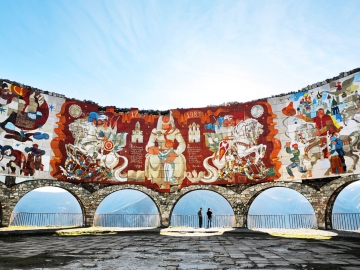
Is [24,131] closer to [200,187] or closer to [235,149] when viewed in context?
[200,187]

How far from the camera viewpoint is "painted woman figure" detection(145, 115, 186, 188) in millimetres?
20141

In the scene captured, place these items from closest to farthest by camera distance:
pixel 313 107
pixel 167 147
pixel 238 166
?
pixel 313 107 < pixel 238 166 < pixel 167 147

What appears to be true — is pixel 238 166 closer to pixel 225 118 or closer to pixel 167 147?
pixel 225 118

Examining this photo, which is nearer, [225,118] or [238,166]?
[238,166]

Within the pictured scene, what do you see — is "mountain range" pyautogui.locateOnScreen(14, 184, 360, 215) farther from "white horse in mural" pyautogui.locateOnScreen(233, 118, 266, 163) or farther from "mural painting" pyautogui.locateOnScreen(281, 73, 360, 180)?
Answer: "mural painting" pyautogui.locateOnScreen(281, 73, 360, 180)

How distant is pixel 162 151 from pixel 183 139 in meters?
1.83

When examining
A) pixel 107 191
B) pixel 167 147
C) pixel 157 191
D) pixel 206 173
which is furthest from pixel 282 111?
pixel 107 191

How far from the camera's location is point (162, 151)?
20.7m

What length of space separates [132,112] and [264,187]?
36.9 ft

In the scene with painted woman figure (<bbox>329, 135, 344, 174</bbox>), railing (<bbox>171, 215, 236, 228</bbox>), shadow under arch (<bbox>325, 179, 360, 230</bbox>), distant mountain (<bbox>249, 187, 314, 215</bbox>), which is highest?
painted woman figure (<bbox>329, 135, 344, 174</bbox>)

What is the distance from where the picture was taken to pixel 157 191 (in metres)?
19.9

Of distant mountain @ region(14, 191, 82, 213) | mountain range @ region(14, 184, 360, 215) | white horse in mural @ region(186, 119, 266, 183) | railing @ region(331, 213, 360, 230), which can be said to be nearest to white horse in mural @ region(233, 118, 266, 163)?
white horse in mural @ region(186, 119, 266, 183)

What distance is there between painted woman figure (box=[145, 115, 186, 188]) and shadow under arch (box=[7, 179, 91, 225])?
4.67 meters

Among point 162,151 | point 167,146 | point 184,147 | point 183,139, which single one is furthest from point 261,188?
point 162,151
